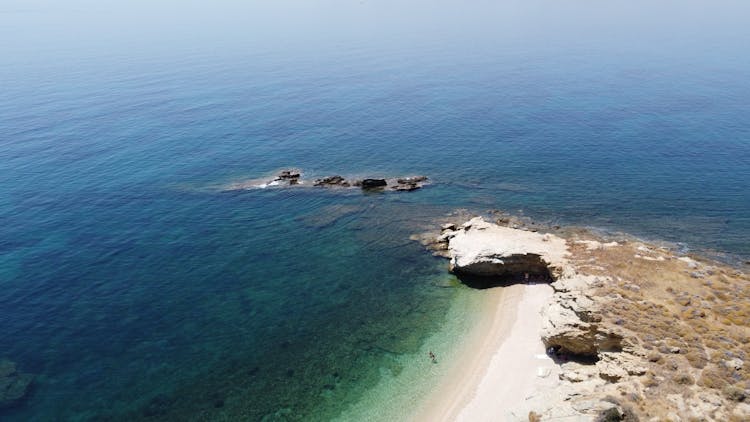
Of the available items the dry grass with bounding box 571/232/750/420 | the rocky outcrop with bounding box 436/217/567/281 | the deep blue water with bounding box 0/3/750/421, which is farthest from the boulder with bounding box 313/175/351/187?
the dry grass with bounding box 571/232/750/420

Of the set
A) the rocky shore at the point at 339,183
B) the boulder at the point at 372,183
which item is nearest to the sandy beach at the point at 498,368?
the rocky shore at the point at 339,183

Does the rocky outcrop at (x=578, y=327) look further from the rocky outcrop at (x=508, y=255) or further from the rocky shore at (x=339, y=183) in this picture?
the rocky shore at (x=339, y=183)

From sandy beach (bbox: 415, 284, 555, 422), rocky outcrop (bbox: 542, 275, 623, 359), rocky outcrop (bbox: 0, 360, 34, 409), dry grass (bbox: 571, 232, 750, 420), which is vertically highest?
dry grass (bbox: 571, 232, 750, 420)

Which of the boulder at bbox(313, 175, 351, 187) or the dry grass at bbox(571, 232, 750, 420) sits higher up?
the dry grass at bbox(571, 232, 750, 420)

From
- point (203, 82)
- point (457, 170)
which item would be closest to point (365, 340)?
point (457, 170)

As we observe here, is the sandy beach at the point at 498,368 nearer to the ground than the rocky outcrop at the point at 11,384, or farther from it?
nearer to the ground

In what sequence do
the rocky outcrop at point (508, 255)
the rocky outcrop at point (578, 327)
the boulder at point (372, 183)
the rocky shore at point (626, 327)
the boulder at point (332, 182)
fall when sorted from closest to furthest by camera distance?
the rocky shore at point (626, 327)
the rocky outcrop at point (578, 327)
the rocky outcrop at point (508, 255)
the boulder at point (372, 183)
the boulder at point (332, 182)

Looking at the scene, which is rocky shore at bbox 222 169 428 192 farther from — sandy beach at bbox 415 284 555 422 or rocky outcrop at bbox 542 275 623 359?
rocky outcrop at bbox 542 275 623 359
